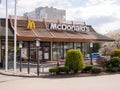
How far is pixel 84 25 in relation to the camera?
4672cm

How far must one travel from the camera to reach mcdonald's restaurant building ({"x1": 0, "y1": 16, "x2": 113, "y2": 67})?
39.1 metres

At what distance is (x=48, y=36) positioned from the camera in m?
40.7

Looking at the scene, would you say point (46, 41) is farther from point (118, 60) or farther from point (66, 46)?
point (118, 60)

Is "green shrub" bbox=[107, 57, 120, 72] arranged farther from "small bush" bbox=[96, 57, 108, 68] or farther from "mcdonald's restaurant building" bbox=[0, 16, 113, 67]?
"mcdonald's restaurant building" bbox=[0, 16, 113, 67]

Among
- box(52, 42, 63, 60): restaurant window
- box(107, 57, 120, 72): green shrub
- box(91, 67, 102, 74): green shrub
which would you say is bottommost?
box(91, 67, 102, 74): green shrub

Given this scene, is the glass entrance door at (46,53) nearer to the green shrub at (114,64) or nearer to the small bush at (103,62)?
the small bush at (103,62)

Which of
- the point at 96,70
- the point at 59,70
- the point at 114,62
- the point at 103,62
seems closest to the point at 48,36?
the point at 103,62

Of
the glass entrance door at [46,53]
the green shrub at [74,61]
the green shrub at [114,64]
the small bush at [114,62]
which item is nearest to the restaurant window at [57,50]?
the glass entrance door at [46,53]

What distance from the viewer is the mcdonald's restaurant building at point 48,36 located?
39062 mm

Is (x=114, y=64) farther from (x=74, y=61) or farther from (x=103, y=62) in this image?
(x=74, y=61)

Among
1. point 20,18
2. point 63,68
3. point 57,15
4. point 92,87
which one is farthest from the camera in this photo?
point 57,15

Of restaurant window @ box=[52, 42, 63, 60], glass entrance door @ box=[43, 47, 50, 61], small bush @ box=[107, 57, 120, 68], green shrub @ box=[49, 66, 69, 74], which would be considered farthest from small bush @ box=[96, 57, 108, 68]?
restaurant window @ box=[52, 42, 63, 60]

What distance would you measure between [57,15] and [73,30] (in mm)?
45815

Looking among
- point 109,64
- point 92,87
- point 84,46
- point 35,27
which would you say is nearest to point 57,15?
point 84,46
